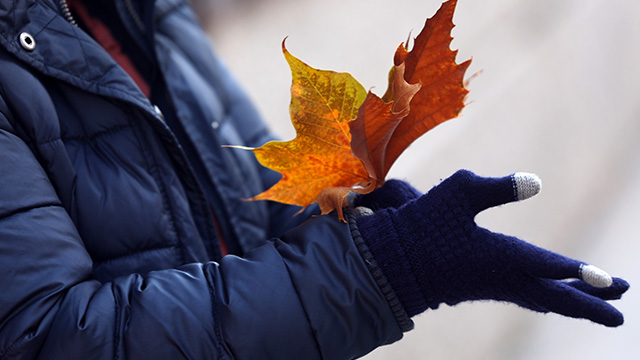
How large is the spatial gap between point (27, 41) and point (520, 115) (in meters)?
1.61

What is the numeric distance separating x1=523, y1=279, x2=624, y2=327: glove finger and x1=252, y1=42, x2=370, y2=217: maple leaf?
24 centimetres

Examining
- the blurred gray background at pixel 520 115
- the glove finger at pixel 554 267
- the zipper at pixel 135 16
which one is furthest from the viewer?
the blurred gray background at pixel 520 115

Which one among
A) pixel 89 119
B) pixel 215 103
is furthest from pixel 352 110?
pixel 215 103

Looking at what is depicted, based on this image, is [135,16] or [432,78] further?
[135,16]

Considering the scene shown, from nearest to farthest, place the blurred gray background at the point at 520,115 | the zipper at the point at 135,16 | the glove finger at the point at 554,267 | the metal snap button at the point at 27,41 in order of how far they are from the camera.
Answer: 1. the glove finger at the point at 554,267
2. the metal snap button at the point at 27,41
3. the zipper at the point at 135,16
4. the blurred gray background at the point at 520,115

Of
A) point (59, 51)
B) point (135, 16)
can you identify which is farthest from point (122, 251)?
point (135, 16)

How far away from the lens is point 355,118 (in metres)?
0.59

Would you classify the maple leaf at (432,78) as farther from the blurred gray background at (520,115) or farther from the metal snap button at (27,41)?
the blurred gray background at (520,115)

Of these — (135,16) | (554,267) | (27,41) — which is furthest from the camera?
(135,16)

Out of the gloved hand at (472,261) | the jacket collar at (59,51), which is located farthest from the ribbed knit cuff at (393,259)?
the jacket collar at (59,51)

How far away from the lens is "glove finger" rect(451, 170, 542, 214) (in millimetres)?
566

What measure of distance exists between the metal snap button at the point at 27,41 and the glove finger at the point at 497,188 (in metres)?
0.58

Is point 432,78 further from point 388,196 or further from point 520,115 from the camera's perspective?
point 520,115

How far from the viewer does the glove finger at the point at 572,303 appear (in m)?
0.56
